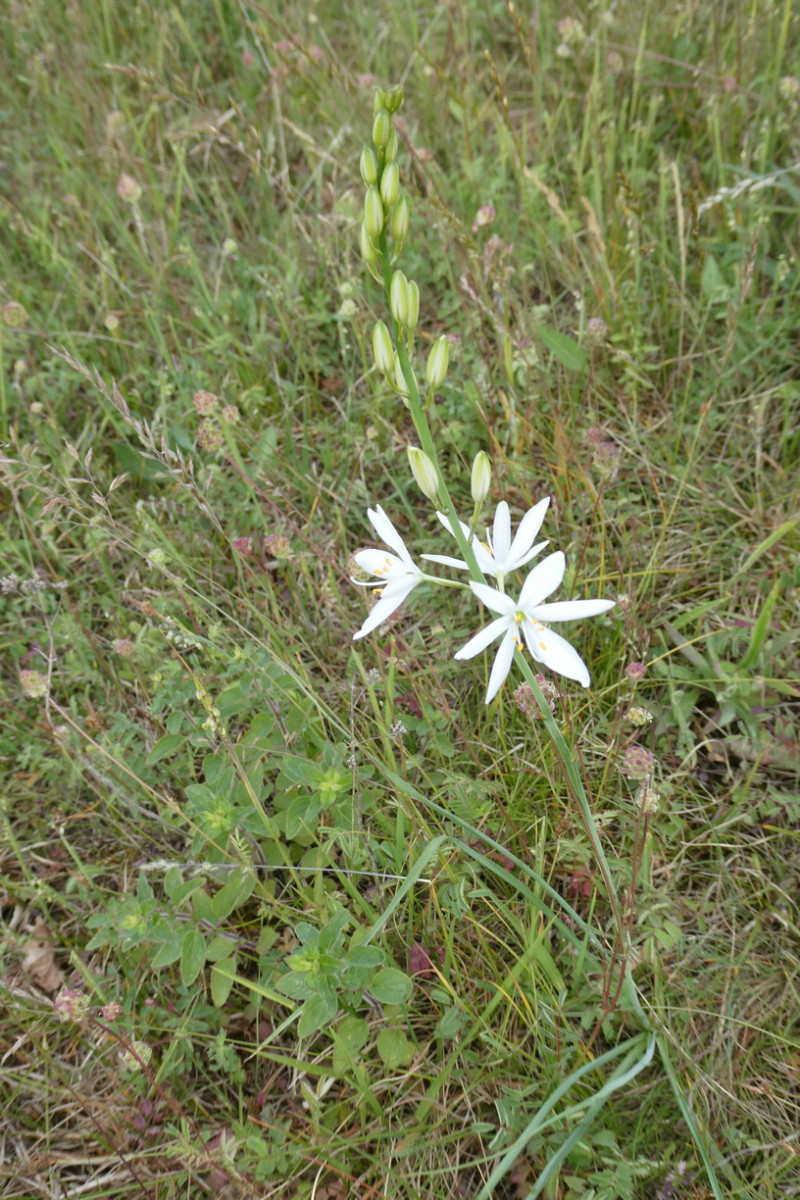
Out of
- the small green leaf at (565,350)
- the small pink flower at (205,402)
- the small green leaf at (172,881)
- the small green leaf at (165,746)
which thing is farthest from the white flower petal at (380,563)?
the small green leaf at (565,350)

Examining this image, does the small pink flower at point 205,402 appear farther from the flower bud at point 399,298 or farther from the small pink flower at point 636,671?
the small pink flower at point 636,671

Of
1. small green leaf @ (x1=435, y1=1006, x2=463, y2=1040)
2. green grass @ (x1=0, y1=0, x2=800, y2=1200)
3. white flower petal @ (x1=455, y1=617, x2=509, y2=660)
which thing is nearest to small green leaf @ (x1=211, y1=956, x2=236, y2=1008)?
green grass @ (x1=0, y1=0, x2=800, y2=1200)

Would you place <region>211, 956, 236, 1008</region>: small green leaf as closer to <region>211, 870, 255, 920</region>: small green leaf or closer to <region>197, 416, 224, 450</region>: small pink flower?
<region>211, 870, 255, 920</region>: small green leaf

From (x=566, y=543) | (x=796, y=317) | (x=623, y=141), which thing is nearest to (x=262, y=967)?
(x=566, y=543)

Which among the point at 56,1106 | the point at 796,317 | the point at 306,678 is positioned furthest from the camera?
the point at 796,317

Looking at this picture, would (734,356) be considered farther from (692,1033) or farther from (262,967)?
(262,967)

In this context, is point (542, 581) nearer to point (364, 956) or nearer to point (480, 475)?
point (480, 475)
